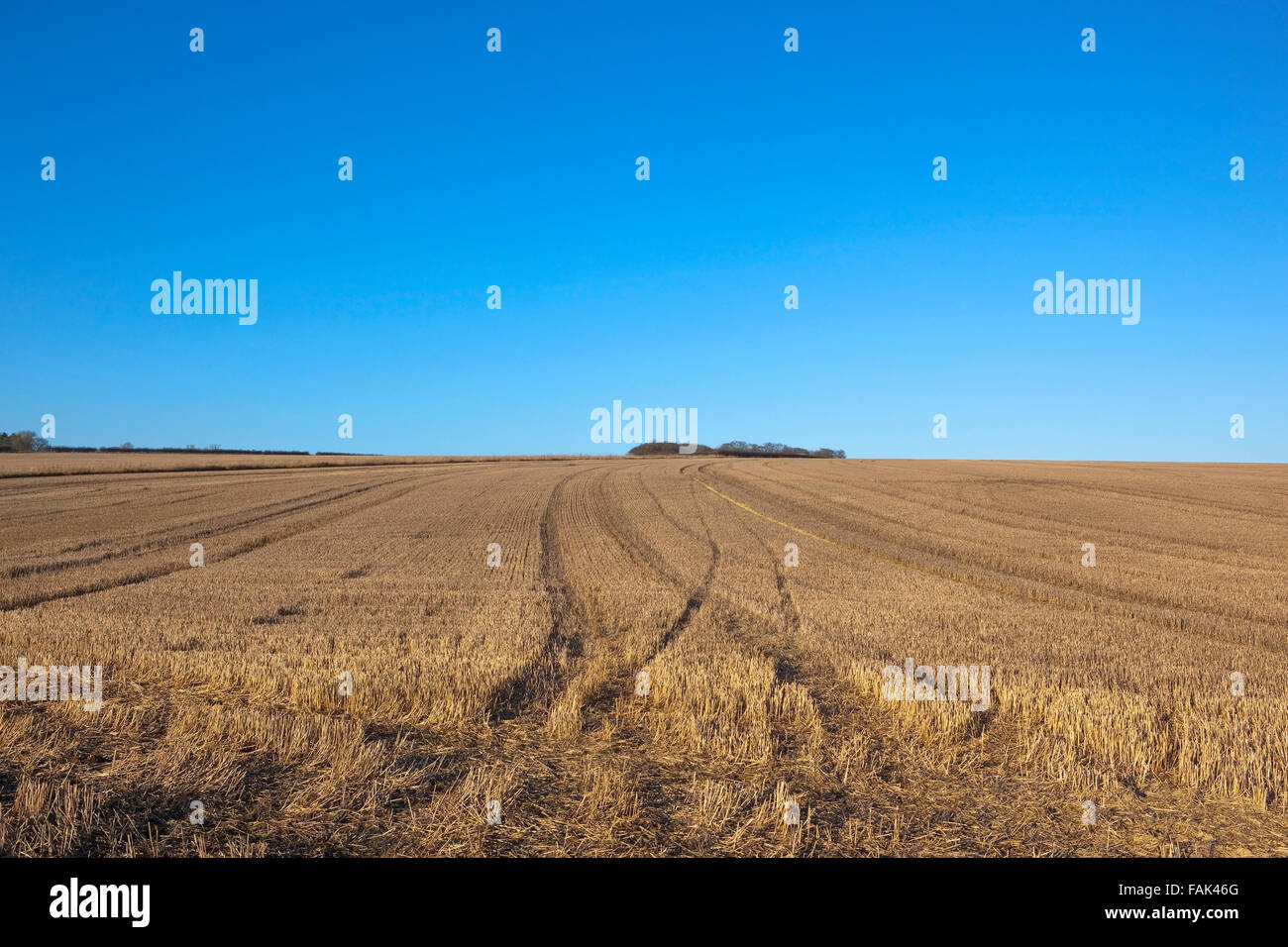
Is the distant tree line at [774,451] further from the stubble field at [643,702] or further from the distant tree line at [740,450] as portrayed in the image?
the stubble field at [643,702]

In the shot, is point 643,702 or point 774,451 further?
point 774,451

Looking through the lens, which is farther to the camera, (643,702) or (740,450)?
(740,450)

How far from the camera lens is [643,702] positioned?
882 cm

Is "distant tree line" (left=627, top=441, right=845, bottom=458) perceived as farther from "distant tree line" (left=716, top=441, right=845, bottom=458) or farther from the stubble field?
the stubble field

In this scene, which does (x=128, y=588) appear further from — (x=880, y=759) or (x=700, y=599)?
(x=880, y=759)

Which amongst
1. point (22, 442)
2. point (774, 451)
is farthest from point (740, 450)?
point (22, 442)

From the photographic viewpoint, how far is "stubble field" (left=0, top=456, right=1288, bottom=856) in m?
5.79

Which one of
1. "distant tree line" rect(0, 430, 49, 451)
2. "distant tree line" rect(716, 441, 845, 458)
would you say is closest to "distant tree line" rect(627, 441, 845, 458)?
"distant tree line" rect(716, 441, 845, 458)

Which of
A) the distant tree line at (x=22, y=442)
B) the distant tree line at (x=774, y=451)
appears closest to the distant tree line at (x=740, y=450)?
the distant tree line at (x=774, y=451)

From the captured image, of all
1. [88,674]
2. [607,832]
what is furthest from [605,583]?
[607,832]

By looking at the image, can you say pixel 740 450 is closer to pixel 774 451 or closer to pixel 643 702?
pixel 774 451

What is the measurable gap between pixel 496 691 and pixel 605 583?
7102 millimetres

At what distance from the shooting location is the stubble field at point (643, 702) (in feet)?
19.0

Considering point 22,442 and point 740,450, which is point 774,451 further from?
point 22,442
